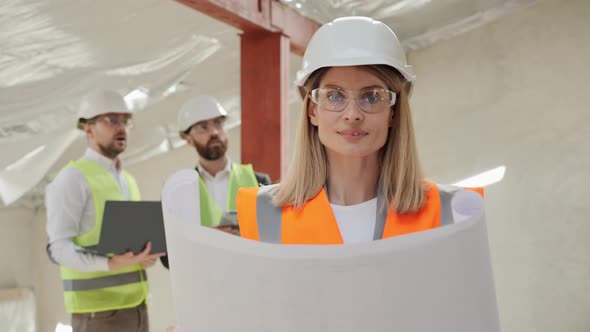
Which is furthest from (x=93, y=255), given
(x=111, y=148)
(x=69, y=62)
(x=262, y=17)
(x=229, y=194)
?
(x=262, y=17)

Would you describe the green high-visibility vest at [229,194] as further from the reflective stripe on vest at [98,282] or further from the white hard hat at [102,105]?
the white hard hat at [102,105]

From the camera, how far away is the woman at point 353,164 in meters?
1.38

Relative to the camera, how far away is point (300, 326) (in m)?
0.87

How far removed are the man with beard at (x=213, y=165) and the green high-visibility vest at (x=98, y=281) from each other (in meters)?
0.46

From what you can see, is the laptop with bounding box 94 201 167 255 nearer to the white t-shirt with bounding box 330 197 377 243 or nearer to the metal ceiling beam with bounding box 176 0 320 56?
the metal ceiling beam with bounding box 176 0 320 56

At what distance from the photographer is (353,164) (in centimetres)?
148

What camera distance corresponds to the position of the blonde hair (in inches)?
55.1

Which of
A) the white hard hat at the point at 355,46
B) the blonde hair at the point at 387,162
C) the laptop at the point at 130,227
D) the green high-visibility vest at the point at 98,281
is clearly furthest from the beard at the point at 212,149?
the white hard hat at the point at 355,46

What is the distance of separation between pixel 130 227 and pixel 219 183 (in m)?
0.77

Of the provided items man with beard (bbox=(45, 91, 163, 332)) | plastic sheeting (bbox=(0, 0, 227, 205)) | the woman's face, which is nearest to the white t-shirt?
the woman's face

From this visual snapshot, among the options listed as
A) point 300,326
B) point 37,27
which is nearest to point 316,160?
point 300,326

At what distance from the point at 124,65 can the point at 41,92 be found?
1.73 ft

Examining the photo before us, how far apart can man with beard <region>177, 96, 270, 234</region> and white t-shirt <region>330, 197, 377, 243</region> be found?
216 cm

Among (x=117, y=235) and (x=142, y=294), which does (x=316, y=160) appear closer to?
(x=117, y=235)
